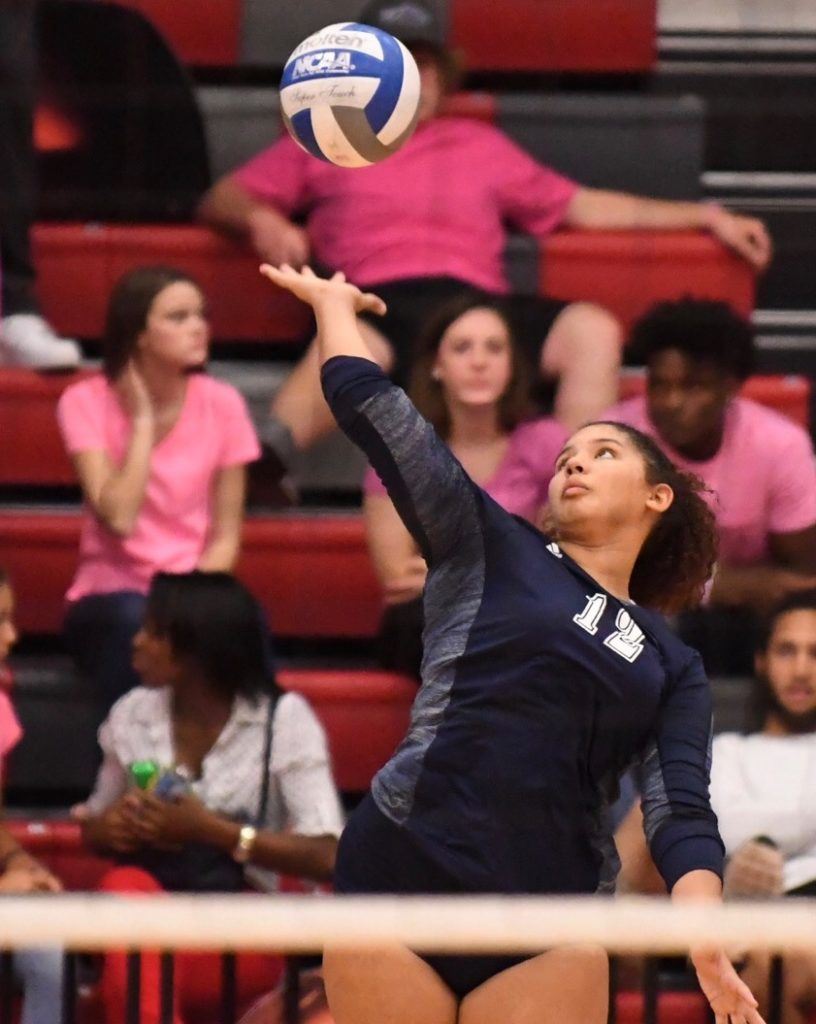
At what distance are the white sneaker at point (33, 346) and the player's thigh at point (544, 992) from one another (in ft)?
8.55

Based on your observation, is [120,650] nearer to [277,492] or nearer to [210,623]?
[210,623]

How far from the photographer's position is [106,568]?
15.0ft

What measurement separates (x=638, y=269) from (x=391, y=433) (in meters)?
2.81

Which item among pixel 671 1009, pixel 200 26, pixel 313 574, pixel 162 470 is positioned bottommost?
pixel 671 1009

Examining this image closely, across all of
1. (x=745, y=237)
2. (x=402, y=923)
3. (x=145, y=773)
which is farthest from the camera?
(x=745, y=237)

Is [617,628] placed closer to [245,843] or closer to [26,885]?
[245,843]

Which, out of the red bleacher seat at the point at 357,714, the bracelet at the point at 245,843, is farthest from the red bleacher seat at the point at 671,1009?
the red bleacher seat at the point at 357,714

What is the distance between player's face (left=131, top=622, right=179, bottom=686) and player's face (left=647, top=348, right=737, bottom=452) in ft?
3.71

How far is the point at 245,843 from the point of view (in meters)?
3.95

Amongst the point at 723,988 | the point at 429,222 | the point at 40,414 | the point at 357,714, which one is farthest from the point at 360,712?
the point at 723,988

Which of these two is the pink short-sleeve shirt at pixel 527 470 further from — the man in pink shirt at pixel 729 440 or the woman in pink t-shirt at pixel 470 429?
the man in pink shirt at pixel 729 440

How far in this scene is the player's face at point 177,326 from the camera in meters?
4.66

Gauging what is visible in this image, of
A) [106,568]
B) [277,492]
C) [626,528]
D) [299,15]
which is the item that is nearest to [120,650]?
[106,568]

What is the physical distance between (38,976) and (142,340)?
1.47 metres
